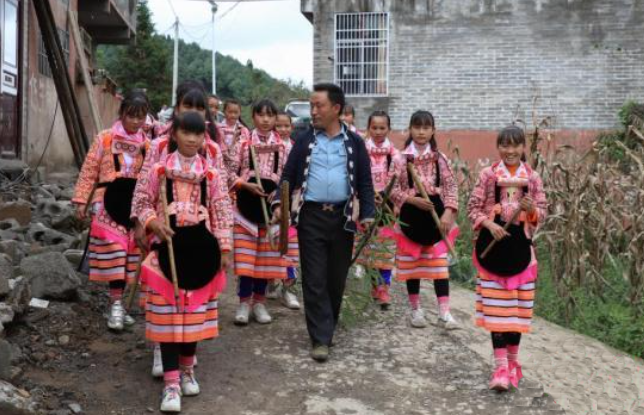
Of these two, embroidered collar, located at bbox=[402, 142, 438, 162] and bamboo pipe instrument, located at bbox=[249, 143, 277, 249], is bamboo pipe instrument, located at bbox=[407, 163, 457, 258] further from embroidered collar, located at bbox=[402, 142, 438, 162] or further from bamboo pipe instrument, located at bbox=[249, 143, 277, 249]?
bamboo pipe instrument, located at bbox=[249, 143, 277, 249]

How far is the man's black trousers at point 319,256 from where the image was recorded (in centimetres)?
529

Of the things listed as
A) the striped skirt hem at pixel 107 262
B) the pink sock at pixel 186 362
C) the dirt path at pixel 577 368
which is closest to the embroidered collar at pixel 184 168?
the pink sock at pixel 186 362

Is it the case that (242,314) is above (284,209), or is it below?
below

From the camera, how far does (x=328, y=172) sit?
534 cm

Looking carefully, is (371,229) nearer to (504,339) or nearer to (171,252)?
(504,339)

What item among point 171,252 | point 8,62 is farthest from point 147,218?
point 8,62

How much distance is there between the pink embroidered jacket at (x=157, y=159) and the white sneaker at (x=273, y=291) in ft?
7.14

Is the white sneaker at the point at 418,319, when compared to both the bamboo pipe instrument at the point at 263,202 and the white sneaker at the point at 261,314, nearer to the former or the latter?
the white sneaker at the point at 261,314

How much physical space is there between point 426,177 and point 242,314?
66.6 inches

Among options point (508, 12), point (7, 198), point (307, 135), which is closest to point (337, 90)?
point (307, 135)

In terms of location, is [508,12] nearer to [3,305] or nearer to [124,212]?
[124,212]

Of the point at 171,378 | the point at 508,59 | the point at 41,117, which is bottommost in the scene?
the point at 171,378

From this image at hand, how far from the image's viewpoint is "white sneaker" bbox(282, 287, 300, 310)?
643cm

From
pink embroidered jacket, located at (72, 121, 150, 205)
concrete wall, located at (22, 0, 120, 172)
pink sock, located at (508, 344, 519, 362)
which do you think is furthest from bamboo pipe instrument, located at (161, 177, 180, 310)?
concrete wall, located at (22, 0, 120, 172)
